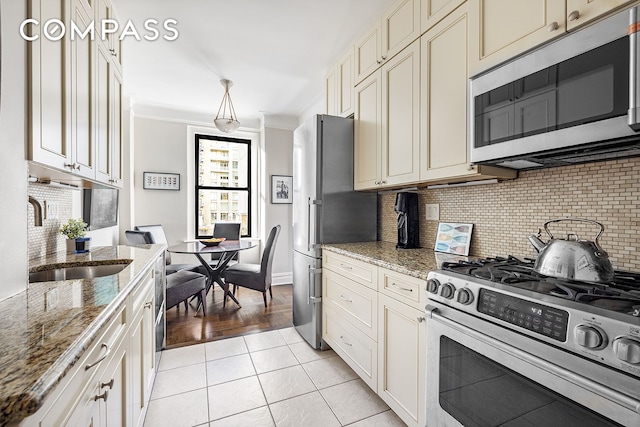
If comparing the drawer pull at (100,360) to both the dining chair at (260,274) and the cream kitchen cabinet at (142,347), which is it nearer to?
the cream kitchen cabinet at (142,347)

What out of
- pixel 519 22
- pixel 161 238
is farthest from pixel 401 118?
pixel 161 238

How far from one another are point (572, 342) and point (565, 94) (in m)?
0.90

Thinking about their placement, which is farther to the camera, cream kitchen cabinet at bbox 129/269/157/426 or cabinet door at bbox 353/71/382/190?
cabinet door at bbox 353/71/382/190

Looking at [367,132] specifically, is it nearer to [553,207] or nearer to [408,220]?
[408,220]

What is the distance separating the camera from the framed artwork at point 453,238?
192 centimetres

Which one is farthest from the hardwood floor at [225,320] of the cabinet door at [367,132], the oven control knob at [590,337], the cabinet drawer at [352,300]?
the oven control knob at [590,337]

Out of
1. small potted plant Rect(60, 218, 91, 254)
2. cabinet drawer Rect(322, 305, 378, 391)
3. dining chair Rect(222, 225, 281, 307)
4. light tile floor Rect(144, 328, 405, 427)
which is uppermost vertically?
small potted plant Rect(60, 218, 91, 254)

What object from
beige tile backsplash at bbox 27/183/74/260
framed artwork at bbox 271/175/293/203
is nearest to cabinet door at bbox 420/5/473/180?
beige tile backsplash at bbox 27/183/74/260

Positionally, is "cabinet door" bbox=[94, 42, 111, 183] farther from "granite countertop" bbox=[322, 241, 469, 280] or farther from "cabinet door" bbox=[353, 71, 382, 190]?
"cabinet door" bbox=[353, 71, 382, 190]

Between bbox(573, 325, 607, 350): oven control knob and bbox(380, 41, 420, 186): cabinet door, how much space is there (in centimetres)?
127

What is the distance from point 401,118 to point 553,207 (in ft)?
3.50

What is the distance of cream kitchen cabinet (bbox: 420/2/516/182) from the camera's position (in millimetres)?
1592

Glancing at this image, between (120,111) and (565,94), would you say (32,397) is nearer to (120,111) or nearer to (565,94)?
(565,94)

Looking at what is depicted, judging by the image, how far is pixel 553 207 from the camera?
4.92 feet
